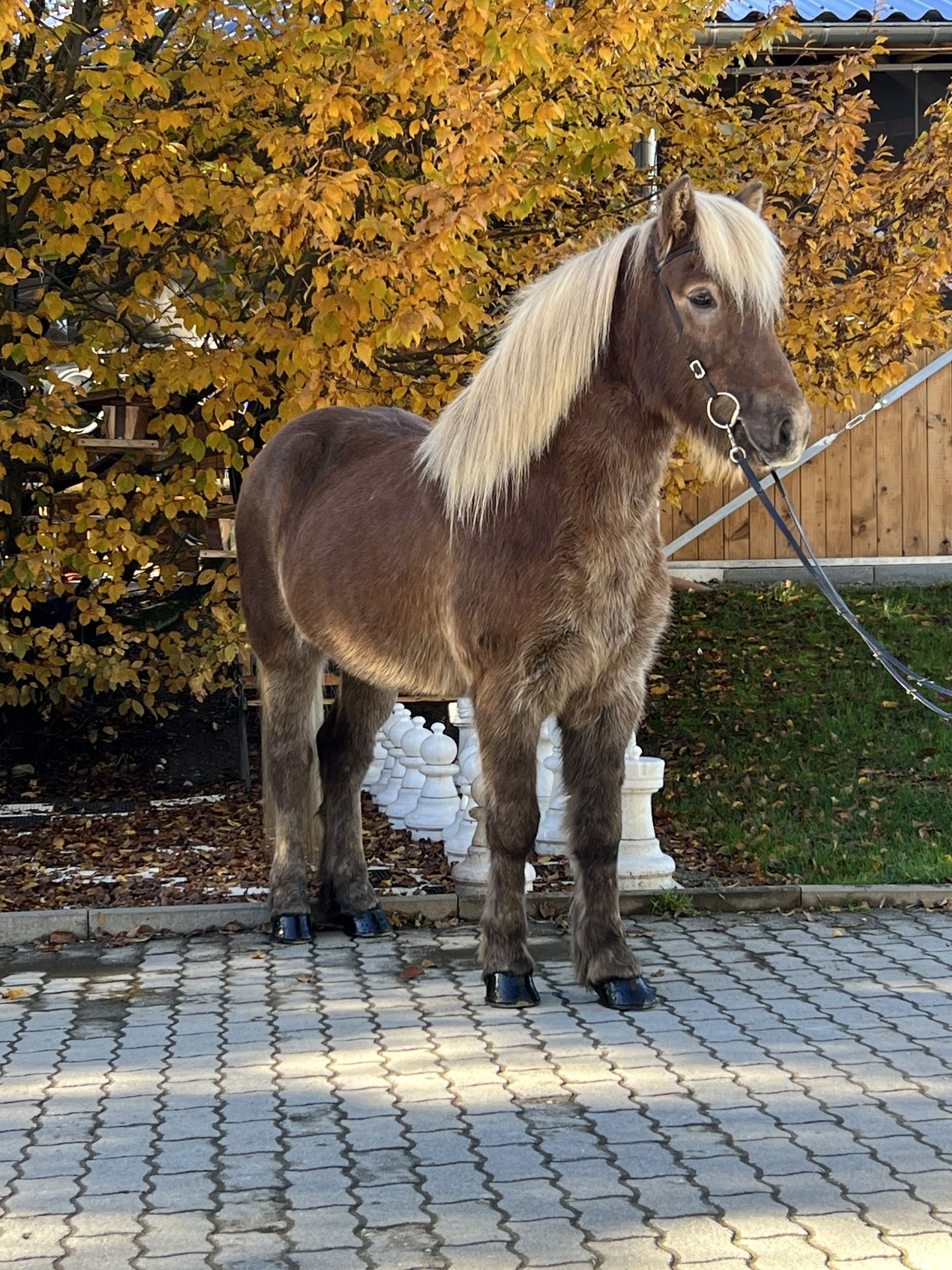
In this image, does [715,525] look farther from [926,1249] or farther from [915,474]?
[926,1249]

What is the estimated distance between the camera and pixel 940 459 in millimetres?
12180

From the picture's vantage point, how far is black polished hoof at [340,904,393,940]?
6.02 m

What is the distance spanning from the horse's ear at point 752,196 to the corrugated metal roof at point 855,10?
7386mm

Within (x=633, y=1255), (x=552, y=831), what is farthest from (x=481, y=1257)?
(x=552, y=831)

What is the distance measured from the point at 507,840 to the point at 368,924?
49.2 inches

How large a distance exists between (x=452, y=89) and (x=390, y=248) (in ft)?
3.25

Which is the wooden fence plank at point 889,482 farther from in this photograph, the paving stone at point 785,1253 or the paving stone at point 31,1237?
the paving stone at point 31,1237

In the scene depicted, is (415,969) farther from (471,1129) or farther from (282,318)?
(282,318)

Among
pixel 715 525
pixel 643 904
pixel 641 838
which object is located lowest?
pixel 643 904

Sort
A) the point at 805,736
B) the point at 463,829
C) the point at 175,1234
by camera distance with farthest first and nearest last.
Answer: the point at 805,736
the point at 463,829
the point at 175,1234

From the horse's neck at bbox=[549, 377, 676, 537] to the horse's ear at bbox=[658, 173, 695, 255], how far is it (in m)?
0.47

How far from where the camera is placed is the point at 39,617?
32.6ft

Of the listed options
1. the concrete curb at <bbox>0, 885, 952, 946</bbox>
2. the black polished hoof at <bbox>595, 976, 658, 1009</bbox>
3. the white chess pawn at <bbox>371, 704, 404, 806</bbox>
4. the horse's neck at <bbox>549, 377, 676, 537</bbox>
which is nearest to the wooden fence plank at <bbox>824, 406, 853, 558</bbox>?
the white chess pawn at <bbox>371, 704, 404, 806</bbox>

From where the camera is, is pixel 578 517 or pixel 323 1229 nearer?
pixel 323 1229
